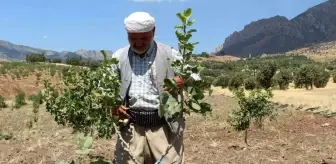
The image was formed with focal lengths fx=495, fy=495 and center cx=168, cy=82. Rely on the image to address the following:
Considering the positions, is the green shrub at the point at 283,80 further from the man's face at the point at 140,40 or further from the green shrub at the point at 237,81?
the man's face at the point at 140,40

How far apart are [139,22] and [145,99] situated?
63 cm

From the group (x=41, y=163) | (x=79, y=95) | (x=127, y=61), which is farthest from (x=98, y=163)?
(x=41, y=163)

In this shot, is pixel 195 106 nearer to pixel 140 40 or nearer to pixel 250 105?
pixel 140 40

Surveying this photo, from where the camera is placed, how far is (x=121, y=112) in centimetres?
320

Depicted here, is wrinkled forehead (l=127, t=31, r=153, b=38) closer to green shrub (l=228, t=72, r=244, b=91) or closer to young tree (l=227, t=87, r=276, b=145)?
young tree (l=227, t=87, r=276, b=145)

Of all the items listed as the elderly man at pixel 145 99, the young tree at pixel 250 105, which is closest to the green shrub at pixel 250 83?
the young tree at pixel 250 105

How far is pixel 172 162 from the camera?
3.27 m

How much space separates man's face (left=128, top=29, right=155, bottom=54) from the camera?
2.95 meters

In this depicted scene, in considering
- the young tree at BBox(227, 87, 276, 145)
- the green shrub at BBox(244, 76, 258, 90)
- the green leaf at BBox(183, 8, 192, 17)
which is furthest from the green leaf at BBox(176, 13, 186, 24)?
the green shrub at BBox(244, 76, 258, 90)

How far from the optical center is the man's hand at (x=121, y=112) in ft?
10.4

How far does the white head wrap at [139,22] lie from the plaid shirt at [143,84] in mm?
375

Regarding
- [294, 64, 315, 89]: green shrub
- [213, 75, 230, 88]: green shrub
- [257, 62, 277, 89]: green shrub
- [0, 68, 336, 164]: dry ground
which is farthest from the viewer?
[213, 75, 230, 88]: green shrub

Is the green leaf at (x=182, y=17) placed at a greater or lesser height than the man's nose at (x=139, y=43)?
greater

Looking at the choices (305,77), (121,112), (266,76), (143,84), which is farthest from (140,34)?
(266,76)
